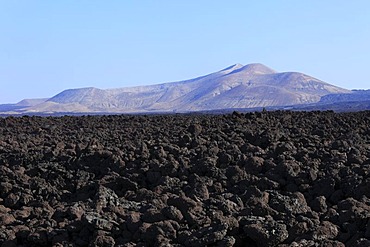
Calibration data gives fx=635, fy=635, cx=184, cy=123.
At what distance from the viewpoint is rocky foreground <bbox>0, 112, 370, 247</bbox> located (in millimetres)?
6332

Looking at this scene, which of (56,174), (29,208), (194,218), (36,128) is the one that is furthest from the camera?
(36,128)

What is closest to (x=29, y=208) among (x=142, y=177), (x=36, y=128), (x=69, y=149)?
(x=142, y=177)

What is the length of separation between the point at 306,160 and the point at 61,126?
12054mm

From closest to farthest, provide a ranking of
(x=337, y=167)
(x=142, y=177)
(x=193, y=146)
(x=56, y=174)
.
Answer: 1. (x=337, y=167)
2. (x=142, y=177)
3. (x=56, y=174)
4. (x=193, y=146)

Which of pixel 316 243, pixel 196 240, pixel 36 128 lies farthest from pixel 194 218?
pixel 36 128

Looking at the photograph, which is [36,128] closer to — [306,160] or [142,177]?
[142,177]

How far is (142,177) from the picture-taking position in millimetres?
9672

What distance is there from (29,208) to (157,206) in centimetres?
200

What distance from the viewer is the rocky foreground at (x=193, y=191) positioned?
249 inches

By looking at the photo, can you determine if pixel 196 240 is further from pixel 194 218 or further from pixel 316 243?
pixel 316 243

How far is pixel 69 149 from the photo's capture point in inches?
483

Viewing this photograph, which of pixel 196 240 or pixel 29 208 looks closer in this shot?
pixel 196 240

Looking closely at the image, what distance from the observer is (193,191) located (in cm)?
804

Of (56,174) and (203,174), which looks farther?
(56,174)
